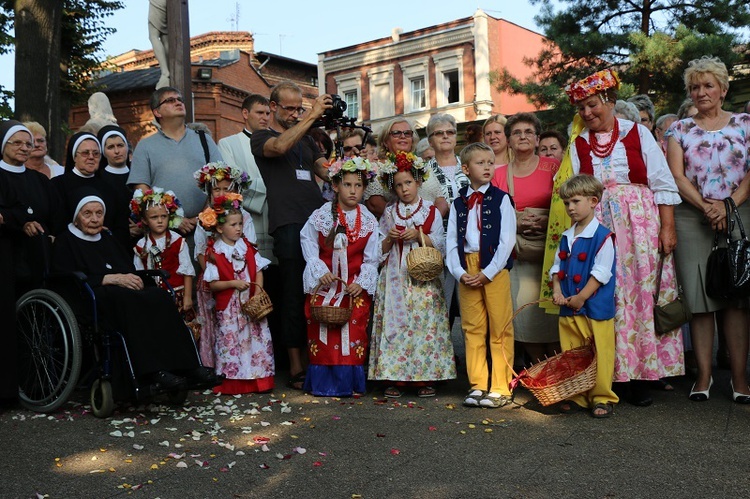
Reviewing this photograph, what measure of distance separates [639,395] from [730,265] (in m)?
1.07

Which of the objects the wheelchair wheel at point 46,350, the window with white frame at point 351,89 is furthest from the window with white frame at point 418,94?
the wheelchair wheel at point 46,350

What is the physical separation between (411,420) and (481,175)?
1.80 metres

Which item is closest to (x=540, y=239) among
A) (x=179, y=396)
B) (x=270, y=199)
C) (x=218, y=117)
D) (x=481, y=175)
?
(x=481, y=175)

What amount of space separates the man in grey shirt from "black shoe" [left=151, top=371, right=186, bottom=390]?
5.38ft

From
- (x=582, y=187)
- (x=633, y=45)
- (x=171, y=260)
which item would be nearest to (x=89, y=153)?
(x=171, y=260)

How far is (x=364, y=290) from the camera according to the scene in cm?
626

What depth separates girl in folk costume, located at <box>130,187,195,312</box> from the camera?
21.2 ft

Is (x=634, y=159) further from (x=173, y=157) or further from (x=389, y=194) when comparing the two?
(x=173, y=157)

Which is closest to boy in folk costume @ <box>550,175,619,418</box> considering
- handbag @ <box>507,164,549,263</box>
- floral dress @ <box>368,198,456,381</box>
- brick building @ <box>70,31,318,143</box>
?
handbag @ <box>507,164,549,263</box>

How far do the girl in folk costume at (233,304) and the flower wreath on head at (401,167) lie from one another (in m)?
1.17

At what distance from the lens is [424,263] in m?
5.89

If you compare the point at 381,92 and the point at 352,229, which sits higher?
the point at 381,92

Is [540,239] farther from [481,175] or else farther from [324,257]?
[324,257]

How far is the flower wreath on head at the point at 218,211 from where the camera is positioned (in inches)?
250
